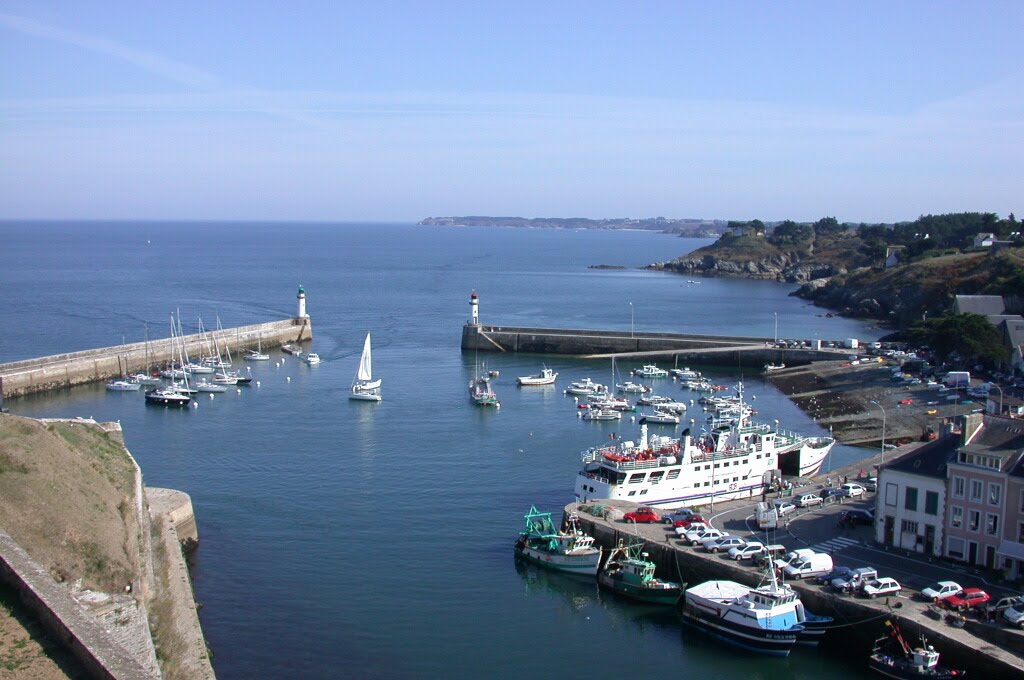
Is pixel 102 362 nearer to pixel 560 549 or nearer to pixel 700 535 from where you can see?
pixel 560 549

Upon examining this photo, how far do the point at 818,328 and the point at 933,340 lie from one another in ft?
81.1

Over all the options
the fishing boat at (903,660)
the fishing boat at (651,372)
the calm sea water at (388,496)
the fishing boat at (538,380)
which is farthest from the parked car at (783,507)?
the fishing boat at (651,372)

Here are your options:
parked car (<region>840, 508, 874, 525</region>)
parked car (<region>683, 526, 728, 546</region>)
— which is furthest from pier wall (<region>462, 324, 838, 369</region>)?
parked car (<region>683, 526, 728, 546</region>)

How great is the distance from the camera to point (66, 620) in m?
14.5

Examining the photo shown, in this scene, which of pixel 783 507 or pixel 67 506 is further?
pixel 783 507

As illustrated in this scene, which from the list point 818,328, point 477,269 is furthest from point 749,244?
point 818,328

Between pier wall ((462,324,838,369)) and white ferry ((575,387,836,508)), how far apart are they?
2849 centimetres

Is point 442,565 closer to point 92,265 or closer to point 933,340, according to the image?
point 933,340

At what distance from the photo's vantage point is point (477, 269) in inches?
5817

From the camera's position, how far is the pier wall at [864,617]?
18188mm

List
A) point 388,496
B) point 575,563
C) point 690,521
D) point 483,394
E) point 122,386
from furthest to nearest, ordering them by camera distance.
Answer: point 122,386 < point 483,394 < point 388,496 < point 690,521 < point 575,563

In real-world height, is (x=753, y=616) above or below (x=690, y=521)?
below

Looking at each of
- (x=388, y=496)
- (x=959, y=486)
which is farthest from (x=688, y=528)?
(x=388, y=496)

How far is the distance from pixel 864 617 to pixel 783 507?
6768mm
